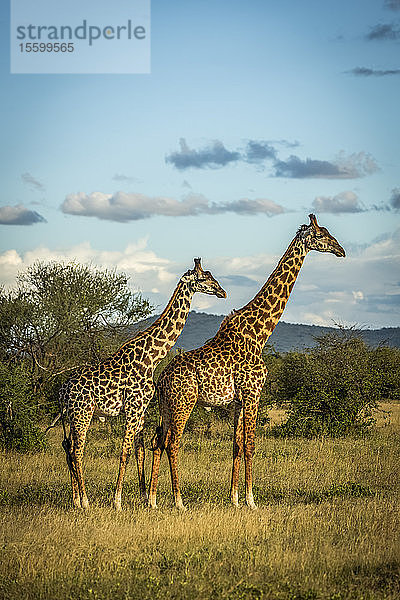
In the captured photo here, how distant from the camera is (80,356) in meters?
17.9

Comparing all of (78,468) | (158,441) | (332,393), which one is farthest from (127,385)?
(332,393)

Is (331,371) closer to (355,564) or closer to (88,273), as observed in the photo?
(88,273)

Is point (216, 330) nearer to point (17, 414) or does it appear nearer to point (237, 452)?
point (17, 414)

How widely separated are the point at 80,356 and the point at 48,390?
3.82 feet

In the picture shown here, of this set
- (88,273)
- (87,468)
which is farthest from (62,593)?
(88,273)

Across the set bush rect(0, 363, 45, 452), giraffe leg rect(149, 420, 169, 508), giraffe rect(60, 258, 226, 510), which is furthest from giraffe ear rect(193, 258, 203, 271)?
bush rect(0, 363, 45, 452)

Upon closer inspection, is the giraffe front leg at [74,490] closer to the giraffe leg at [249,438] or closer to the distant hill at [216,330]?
the giraffe leg at [249,438]

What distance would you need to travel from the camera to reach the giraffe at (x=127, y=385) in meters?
10.5

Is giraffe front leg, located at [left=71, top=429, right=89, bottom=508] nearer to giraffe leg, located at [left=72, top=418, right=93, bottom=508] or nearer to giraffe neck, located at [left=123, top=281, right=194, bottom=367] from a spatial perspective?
giraffe leg, located at [left=72, top=418, right=93, bottom=508]

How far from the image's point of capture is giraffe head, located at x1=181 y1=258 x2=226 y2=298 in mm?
11352

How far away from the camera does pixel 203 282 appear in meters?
11.4

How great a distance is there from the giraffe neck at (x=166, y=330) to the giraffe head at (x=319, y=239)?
217 cm

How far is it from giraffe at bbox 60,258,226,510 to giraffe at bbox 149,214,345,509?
347 mm

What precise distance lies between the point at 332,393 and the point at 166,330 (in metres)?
9.24
